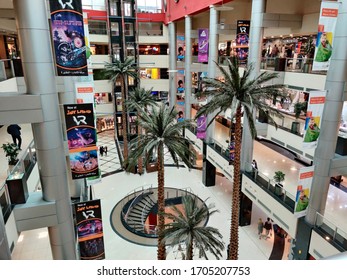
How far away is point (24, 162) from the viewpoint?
10.6m

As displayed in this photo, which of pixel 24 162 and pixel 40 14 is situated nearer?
pixel 40 14

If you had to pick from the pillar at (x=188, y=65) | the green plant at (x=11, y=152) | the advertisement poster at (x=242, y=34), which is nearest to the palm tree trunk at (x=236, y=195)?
the advertisement poster at (x=242, y=34)

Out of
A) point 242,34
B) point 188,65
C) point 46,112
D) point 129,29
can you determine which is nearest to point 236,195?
point 46,112

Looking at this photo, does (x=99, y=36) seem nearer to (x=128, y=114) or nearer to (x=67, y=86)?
(x=128, y=114)

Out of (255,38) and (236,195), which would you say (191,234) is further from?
(255,38)

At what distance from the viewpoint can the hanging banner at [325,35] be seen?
919 cm

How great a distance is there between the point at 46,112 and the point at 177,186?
1666 cm

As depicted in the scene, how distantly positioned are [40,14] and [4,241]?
16.3 feet

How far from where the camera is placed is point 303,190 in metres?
11.1

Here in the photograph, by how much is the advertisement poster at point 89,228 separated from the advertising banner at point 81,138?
3.99 ft

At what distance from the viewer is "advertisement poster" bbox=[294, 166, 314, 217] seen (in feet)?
35.6
